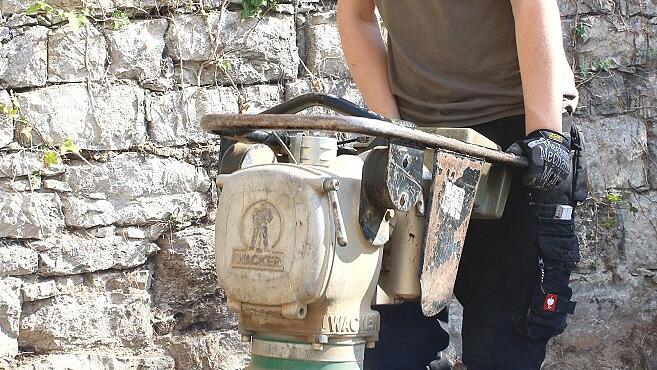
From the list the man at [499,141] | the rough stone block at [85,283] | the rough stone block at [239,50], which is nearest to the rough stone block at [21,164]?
the rough stone block at [85,283]

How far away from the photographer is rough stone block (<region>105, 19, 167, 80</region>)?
3.46 metres

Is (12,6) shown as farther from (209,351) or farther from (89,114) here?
(209,351)

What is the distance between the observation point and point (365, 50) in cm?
283

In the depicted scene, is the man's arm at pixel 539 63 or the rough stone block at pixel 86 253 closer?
the man's arm at pixel 539 63

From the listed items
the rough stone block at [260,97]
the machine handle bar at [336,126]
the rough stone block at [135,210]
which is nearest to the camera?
the machine handle bar at [336,126]

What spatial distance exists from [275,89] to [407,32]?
1.12 metres

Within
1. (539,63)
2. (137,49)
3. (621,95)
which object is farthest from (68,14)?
(621,95)

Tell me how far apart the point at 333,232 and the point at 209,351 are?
1.81 m

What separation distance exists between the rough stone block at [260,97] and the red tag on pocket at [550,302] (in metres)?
1.53

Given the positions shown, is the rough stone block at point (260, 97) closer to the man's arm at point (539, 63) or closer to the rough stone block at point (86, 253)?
the rough stone block at point (86, 253)

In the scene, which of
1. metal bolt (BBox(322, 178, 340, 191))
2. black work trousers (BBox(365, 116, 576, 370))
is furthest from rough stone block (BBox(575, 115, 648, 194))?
metal bolt (BBox(322, 178, 340, 191))

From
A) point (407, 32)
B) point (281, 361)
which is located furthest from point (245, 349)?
point (281, 361)

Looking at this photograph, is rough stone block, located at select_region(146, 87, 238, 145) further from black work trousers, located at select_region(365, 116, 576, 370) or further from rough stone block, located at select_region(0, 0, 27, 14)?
black work trousers, located at select_region(365, 116, 576, 370)

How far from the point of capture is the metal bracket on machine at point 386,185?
1.92 m
